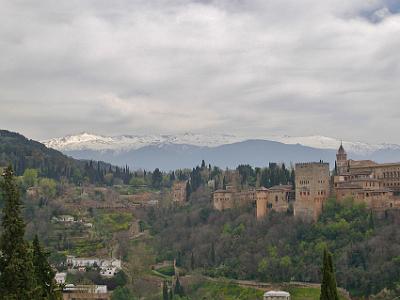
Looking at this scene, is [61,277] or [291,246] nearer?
[291,246]

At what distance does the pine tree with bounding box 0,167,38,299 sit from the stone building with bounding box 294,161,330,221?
48957 mm

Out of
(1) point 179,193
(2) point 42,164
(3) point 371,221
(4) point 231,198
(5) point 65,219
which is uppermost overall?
(2) point 42,164

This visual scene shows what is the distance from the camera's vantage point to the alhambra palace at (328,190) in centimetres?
6072

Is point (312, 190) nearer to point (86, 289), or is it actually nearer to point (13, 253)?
point (86, 289)

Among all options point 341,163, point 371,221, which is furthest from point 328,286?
point 341,163

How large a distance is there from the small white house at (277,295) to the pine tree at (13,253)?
39107 mm

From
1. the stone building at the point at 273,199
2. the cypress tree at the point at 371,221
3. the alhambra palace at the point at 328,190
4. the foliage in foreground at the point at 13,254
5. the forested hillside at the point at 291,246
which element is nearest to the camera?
the foliage in foreground at the point at 13,254

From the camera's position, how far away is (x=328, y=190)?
6400 cm

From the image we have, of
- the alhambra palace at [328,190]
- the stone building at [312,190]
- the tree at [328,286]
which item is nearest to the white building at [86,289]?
the alhambra palace at [328,190]

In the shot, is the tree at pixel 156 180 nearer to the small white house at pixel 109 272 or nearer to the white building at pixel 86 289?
the small white house at pixel 109 272

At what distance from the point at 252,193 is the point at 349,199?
45.8 ft

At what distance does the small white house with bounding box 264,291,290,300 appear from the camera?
2108 inches

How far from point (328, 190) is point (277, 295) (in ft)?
45.7

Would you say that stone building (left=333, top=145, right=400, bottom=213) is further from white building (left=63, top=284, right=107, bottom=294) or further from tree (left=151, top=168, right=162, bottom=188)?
tree (left=151, top=168, right=162, bottom=188)
